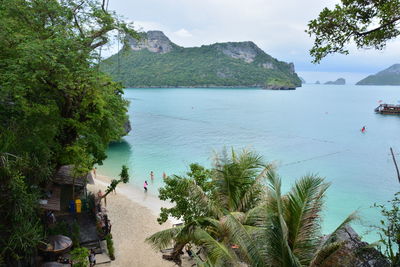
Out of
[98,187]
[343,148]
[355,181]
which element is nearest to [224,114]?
[343,148]

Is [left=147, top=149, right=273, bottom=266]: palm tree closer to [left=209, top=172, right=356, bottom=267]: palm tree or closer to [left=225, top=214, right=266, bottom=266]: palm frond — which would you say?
[left=225, top=214, right=266, bottom=266]: palm frond

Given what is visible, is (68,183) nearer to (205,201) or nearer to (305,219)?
(205,201)

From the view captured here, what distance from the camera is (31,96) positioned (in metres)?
11.7

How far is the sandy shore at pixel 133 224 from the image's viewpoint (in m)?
13.1

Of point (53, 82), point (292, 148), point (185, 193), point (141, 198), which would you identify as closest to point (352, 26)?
point (185, 193)

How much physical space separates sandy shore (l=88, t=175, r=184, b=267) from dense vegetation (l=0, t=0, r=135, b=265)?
414 cm

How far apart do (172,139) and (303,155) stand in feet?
64.5

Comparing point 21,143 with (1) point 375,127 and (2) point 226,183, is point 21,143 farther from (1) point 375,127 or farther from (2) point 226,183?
(1) point 375,127

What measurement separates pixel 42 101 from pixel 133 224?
8711 mm

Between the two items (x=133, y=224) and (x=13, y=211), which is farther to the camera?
(x=133, y=224)

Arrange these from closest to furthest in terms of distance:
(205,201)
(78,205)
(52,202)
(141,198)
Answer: (205,201), (52,202), (78,205), (141,198)

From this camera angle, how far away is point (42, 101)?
39.2 feet

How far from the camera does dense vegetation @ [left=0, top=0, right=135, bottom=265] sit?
26.4ft

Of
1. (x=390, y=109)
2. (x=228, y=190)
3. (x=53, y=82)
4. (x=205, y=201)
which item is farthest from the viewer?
(x=390, y=109)
